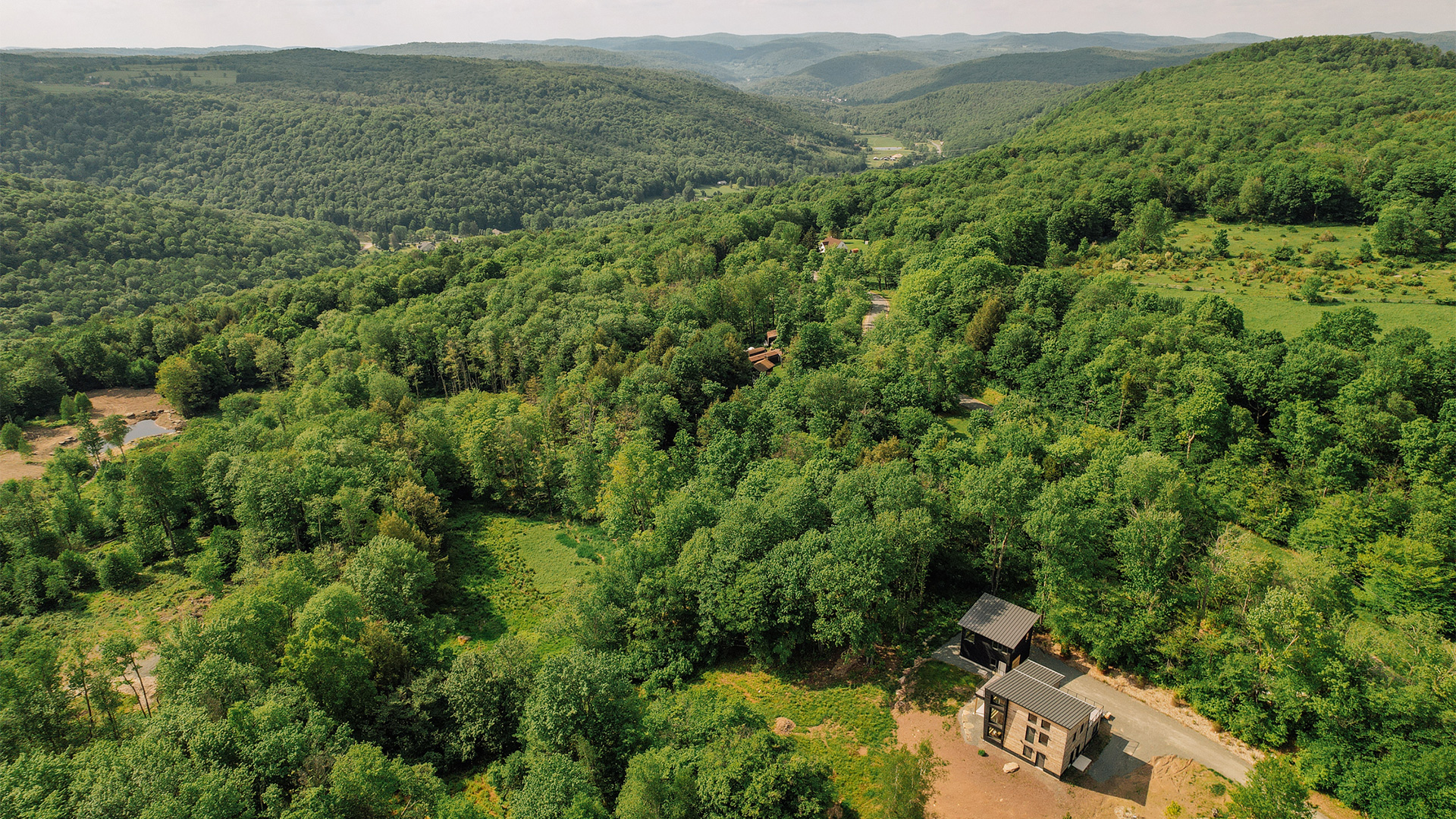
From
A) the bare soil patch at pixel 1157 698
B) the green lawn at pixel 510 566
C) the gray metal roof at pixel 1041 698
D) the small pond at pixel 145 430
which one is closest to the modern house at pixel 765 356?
the green lawn at pixel 510 566

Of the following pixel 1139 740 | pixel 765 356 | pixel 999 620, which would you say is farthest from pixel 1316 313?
pixel 765 356

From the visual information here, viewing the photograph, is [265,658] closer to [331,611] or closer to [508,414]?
[331,611]

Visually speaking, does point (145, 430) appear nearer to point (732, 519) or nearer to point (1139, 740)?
point (732, 519)

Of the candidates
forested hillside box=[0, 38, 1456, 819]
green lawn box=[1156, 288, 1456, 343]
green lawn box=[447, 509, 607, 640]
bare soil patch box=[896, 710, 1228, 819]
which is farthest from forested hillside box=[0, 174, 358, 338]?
green lawn box=[1156, 288, 1456, 343]

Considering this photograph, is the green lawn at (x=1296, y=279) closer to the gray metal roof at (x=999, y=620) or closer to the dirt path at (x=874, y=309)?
the dirt path at (x=874, y=309)

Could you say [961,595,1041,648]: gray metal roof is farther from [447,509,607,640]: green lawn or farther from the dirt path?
the dirt path
